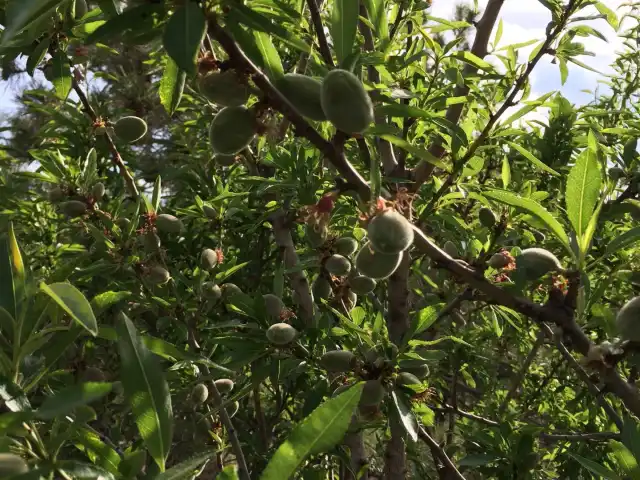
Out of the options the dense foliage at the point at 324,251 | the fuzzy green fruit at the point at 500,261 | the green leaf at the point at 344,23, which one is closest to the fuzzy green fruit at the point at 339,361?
the dense foliage at the point at 324,251

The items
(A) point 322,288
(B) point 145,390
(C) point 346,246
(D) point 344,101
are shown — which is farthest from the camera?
(A) point 322,288

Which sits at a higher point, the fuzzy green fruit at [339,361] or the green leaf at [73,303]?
the green leaf at [73,303]

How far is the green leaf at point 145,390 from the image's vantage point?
0.69m

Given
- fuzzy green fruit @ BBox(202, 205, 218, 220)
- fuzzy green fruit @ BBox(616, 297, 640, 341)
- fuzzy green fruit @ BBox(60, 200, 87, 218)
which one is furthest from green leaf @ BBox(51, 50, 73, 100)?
fuzzy green fruit @ BBox(616, 297, 640, 341)

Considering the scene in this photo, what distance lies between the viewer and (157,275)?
1625 millimetres

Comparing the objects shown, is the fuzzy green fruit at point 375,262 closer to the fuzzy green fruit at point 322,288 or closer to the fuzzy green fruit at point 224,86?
the fuzzy green fruit at point 224,86

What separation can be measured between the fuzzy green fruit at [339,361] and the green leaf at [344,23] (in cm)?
63

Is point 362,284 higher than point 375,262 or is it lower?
lower

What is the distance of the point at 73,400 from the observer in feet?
1.99

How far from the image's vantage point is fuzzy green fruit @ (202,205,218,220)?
1.95m

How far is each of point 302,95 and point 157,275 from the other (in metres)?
0.95

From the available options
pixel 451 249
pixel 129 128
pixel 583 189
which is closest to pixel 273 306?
pixel 451 249

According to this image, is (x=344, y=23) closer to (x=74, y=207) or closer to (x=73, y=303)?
(x=73, y=303)

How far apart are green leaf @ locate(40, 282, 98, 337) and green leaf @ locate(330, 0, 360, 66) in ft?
1.72
